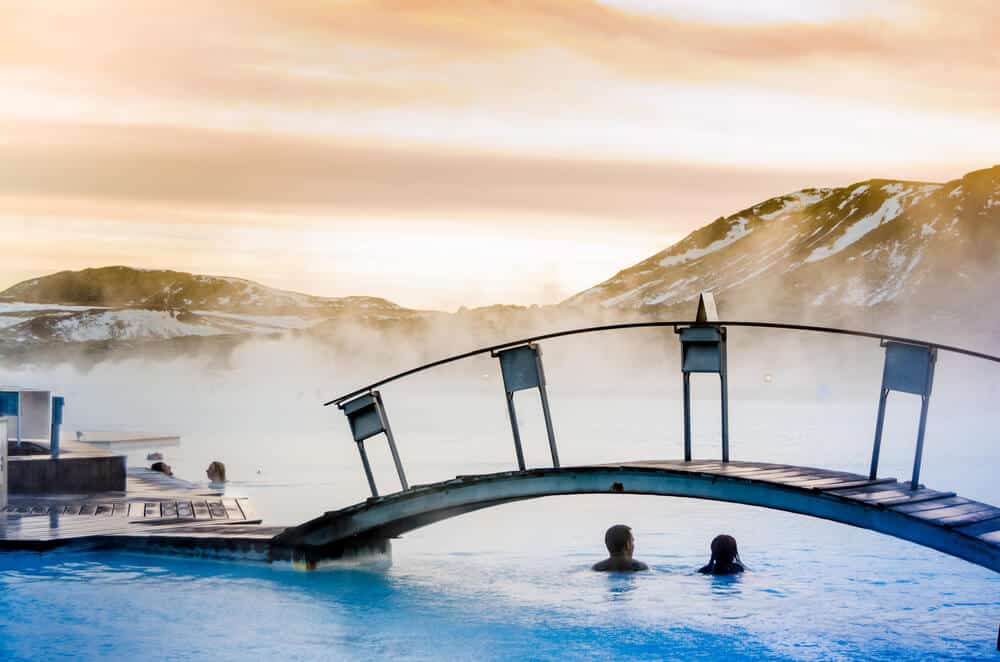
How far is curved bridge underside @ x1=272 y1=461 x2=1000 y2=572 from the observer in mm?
12641

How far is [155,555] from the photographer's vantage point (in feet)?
54.3

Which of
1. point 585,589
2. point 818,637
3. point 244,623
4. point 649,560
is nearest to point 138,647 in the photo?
point 244,623

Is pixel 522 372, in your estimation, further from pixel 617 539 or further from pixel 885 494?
pixel 617 539

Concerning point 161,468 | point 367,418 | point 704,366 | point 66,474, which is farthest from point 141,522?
point 161,468

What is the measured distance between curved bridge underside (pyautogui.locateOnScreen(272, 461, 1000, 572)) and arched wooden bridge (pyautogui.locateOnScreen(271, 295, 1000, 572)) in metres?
0.01

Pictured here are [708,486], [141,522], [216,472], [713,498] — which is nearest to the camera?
[708,486]

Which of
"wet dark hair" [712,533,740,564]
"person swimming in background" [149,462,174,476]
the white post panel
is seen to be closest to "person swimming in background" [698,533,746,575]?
"wet dark hair" [712,533,740,564]

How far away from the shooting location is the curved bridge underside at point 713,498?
1264cm

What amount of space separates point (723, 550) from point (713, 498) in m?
4.63

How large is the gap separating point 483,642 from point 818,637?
11.5ft

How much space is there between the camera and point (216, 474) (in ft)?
104

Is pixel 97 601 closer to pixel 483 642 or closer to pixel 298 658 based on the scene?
pixel 298 658

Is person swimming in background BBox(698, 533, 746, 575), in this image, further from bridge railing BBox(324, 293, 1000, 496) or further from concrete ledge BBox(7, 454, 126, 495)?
concrete ledge BBox(7, 454, 126, 495)

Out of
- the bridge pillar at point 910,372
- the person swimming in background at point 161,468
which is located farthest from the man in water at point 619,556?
the person swimming in background at point 161,468
